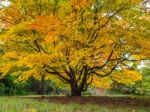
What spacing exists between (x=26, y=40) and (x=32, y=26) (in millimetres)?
2141

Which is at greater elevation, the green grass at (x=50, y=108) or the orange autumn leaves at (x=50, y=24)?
the orange autumn leaves at (x=50, y=24)

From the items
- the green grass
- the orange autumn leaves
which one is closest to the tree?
the orange autumn leaves

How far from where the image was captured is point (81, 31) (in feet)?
53.6

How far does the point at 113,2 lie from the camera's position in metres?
16.1

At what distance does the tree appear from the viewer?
15766 millimetres

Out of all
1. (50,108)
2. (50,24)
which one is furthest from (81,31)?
(50,108)

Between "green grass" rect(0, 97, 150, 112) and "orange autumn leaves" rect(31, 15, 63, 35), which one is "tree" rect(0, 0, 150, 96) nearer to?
"orange autumn leaves" rect(31, 15, 63, 35)

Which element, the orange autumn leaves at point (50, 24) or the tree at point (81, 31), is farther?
the tree at point (81, 31)

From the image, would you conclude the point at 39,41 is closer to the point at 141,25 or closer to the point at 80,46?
the point at 80,46

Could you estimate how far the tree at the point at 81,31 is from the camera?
15766 millimetres

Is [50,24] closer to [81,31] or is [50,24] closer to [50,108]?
[81,31]

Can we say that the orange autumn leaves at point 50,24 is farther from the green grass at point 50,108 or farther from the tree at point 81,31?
the green grass at point 50,108

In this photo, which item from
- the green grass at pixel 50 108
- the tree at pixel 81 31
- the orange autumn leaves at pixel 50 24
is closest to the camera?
the green grass at pixel 50 108

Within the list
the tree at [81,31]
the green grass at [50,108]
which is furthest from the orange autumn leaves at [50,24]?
the green grass at [50,108]
